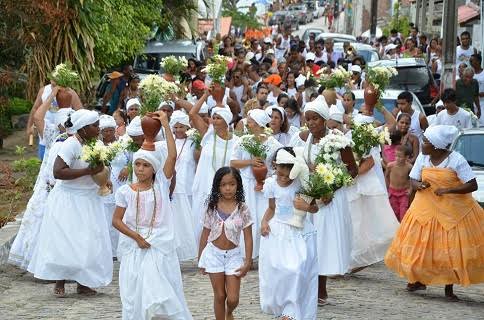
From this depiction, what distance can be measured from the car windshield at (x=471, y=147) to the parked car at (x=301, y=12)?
7980 centimetres

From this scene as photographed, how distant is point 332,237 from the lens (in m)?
11.8

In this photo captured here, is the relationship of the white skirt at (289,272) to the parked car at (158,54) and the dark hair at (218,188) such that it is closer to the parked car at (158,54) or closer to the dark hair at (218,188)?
the dark hair at (218,188)

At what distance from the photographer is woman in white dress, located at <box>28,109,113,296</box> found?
11758 mm

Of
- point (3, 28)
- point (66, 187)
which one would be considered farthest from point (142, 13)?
point (66, 187)

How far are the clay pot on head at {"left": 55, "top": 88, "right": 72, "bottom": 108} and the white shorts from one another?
4.98 m

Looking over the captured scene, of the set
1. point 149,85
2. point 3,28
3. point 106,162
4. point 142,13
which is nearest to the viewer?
point 106,162

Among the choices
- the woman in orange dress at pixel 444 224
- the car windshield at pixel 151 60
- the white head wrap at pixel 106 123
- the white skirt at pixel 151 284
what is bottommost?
the white skirt at pixel 151 284

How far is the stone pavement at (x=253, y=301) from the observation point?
11.3 m

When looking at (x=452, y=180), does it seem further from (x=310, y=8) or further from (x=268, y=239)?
(x=310, y=8)

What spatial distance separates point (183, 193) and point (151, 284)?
14.4ft

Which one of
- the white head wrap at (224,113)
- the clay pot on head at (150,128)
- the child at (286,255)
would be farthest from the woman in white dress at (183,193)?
the child at (286,255)

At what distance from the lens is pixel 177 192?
14125 mm

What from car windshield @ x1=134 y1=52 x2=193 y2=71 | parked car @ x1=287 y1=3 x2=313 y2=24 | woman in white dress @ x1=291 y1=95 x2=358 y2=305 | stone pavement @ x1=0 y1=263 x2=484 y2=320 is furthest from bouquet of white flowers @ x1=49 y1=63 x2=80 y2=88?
parked car @ x1=287 y1=3 x2=313 y2=24

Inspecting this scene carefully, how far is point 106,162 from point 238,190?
1971 millimetres
